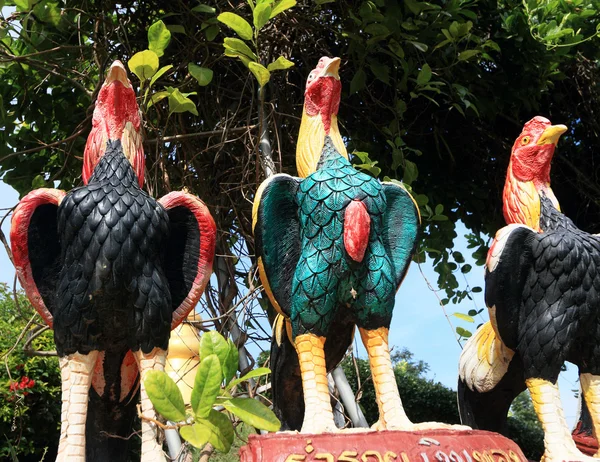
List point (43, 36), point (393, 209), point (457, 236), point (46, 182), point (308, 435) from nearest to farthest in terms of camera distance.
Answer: point (308, 435) → point (393, 209) → point (43, 36) → point (46, 182) → point (457, 236)

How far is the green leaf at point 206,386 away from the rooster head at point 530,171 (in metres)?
1.25

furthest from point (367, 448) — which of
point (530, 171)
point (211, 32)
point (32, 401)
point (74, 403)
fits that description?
point (32, 401)

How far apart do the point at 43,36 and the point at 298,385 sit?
1.42 meters

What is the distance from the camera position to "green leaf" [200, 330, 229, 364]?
116 cm

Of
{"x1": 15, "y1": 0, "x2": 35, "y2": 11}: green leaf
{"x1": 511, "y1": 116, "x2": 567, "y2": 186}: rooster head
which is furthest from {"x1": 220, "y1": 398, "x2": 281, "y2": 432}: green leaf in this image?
{"x1": 15, "y1": 0, "x2": 35, "y2": 11}: green leaf

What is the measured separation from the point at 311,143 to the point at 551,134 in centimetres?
74

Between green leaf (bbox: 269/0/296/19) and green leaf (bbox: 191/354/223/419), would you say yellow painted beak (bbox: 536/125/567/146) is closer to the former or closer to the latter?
green leaf (bbox: 269/0/296/19)

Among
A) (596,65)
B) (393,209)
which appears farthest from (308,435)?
(596,65)

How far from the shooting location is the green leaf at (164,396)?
3.50 feet

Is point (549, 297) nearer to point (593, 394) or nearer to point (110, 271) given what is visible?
point (593, 394)

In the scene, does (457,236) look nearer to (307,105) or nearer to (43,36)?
(307,105)

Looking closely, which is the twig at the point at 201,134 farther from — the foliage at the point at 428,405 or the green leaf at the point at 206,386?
the foliage at the point at 428,405

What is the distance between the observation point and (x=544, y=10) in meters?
2.89

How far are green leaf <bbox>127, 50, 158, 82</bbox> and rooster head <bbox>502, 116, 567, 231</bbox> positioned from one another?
3.58ft
